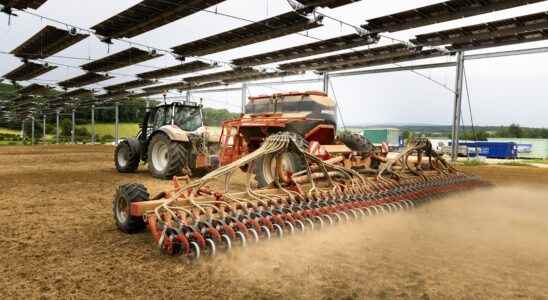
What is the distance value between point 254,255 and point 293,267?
0.41 m

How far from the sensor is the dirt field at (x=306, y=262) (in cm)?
292

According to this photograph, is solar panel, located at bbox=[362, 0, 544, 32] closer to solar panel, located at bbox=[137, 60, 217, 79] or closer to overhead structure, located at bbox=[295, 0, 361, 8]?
overhead structure, located at bbox=[295, 0, 361, 8]

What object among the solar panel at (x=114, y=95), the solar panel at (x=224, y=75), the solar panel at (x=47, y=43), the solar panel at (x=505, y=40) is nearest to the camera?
the solar panel at (x=47, y=43)

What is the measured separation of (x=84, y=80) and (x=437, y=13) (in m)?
16.8

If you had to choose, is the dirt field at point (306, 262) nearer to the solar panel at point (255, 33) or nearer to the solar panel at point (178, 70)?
the solar panel at point (255, 33)

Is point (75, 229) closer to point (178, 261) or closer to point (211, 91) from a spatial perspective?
point (178, 261)

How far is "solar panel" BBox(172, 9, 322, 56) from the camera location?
9859mm

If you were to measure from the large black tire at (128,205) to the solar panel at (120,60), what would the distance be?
9.75 metres

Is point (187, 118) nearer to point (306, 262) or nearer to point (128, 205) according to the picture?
point (128, 205)

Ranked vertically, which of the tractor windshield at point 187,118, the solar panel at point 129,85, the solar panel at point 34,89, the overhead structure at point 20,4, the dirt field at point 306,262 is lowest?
the dirt field at point 306,262

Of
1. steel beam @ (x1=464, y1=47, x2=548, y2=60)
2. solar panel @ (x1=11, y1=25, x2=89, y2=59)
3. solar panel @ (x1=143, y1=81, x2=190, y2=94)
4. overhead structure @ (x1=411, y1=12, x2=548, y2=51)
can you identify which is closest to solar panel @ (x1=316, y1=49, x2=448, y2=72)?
steel beam @ (x1=464, y1=47, x2=548, y2=60)

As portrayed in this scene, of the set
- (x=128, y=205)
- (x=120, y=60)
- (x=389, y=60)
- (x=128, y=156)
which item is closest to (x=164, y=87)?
(x=120, y=60)

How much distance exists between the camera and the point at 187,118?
33.6ft

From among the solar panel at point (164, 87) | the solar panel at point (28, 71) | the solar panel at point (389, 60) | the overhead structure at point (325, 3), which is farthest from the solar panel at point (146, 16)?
the solar panel at point (164, 87)
